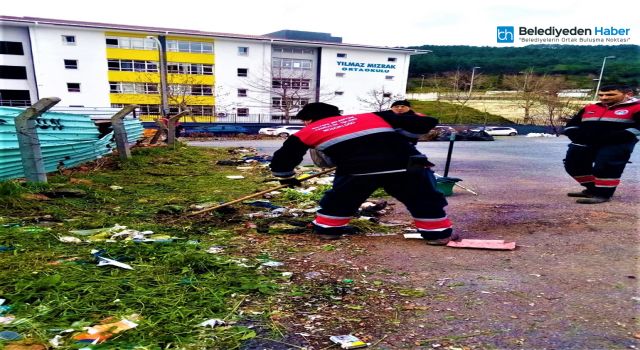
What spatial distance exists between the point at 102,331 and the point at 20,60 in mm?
43792

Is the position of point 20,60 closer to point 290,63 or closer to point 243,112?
point 243,112

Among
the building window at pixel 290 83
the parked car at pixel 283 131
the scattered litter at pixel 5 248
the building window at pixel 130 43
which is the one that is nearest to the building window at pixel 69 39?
the building window at pixel 130 43

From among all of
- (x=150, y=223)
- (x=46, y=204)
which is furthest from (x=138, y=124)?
(x=150, y=223)

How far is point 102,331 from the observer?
202 cm

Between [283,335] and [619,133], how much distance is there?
5.24 meters

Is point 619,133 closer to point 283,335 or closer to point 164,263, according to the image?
point 283,335

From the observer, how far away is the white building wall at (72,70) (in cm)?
3488

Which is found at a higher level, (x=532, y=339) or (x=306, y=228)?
(x=532, y=339)

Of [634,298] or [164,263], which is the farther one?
[164,263]

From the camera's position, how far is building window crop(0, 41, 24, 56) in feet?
113

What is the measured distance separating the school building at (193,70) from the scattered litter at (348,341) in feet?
115

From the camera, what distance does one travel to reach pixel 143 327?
2082mm

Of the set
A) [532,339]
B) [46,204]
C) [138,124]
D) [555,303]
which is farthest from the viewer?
[138,124]

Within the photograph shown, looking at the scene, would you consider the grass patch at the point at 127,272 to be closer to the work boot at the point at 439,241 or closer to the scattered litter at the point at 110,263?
the scattered litter at the point at 110,263
